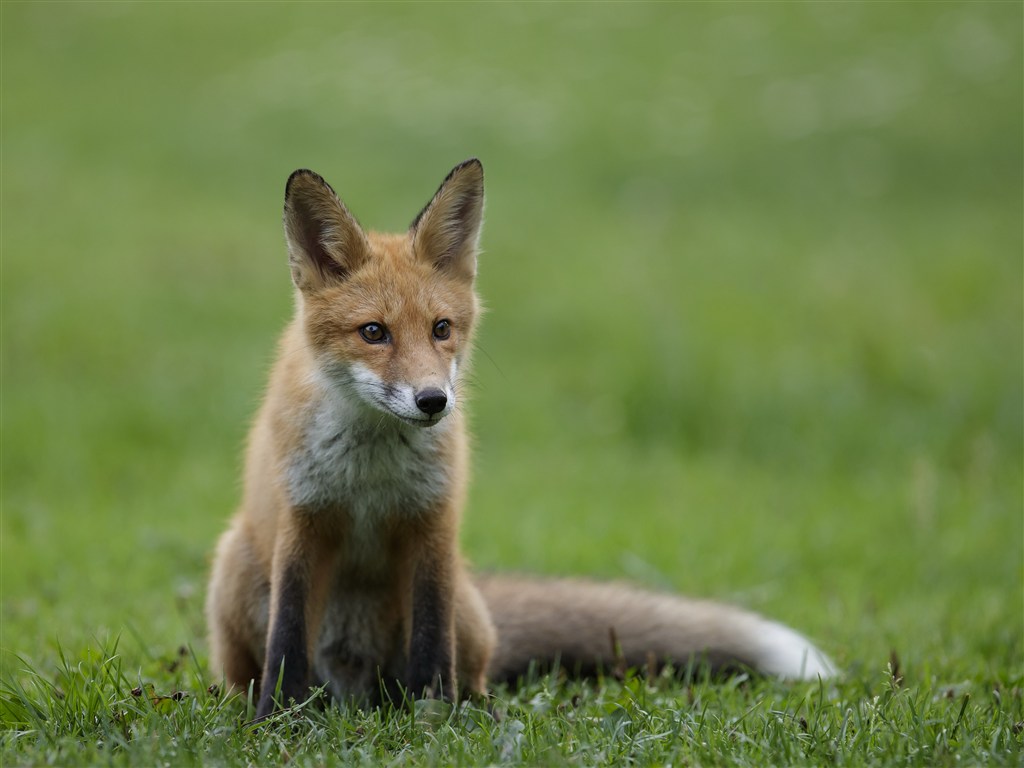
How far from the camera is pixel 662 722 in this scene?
12.4 ft

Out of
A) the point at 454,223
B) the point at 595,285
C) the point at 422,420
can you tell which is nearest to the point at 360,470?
the point at 422,420

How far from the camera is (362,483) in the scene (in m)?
4.28

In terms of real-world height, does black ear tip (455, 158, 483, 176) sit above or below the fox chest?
above

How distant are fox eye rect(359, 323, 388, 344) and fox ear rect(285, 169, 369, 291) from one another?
0.35m

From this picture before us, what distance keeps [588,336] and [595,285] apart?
54.2 inches

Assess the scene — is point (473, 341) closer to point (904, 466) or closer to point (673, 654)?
point (673, 654)

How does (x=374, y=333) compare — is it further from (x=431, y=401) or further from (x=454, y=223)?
(x=454, y=223)

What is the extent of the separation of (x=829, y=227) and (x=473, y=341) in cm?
1159

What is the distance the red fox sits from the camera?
4180 mm

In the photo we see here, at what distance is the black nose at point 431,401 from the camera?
386cm

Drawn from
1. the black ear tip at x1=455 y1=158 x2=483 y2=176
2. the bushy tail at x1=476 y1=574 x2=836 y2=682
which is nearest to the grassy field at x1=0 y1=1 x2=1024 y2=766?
the bushy tail at x1=476 y1=574 x2=836 y2=682

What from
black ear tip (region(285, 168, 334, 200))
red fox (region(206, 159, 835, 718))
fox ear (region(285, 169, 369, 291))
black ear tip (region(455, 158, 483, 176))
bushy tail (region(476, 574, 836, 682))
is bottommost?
bushy tail (region(476, 574, 836, 682))

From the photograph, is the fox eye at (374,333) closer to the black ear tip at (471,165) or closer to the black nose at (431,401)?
the black nose at (431,401)

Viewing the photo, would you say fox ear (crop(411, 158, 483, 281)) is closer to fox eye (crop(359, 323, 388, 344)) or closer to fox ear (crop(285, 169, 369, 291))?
fox ear (crop(285, 169, 369, 291))
